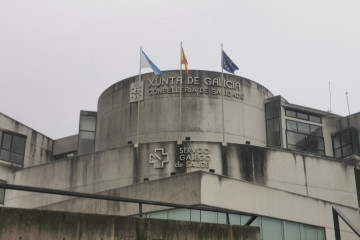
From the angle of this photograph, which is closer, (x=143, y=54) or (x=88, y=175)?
(x=88, y=175)

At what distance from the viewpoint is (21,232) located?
7984mm

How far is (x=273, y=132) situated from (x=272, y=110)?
174 cm

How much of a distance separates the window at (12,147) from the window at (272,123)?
69.7ft

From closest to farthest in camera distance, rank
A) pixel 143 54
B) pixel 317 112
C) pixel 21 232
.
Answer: pixel 21 232
pixel 143 54
pixel 317 112

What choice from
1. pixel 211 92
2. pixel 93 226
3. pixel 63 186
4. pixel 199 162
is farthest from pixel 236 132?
pixel 93 226

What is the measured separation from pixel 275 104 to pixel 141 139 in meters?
11.0

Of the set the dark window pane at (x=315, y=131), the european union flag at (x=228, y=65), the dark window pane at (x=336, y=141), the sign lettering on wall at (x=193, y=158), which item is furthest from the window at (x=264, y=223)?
the european union flag at (x=228, y=65)

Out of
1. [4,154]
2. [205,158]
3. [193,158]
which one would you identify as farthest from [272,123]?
[4,154]

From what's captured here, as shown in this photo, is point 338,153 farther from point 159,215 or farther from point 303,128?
point 159,215

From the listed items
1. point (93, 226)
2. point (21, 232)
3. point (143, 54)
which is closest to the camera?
point (21, 232)

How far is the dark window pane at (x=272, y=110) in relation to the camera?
39.6 m

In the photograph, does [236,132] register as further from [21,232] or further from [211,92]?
[21,232]

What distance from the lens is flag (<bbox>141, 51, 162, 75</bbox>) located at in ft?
118

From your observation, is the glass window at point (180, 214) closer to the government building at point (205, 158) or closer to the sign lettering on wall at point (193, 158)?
the government building at point (205, 158)
